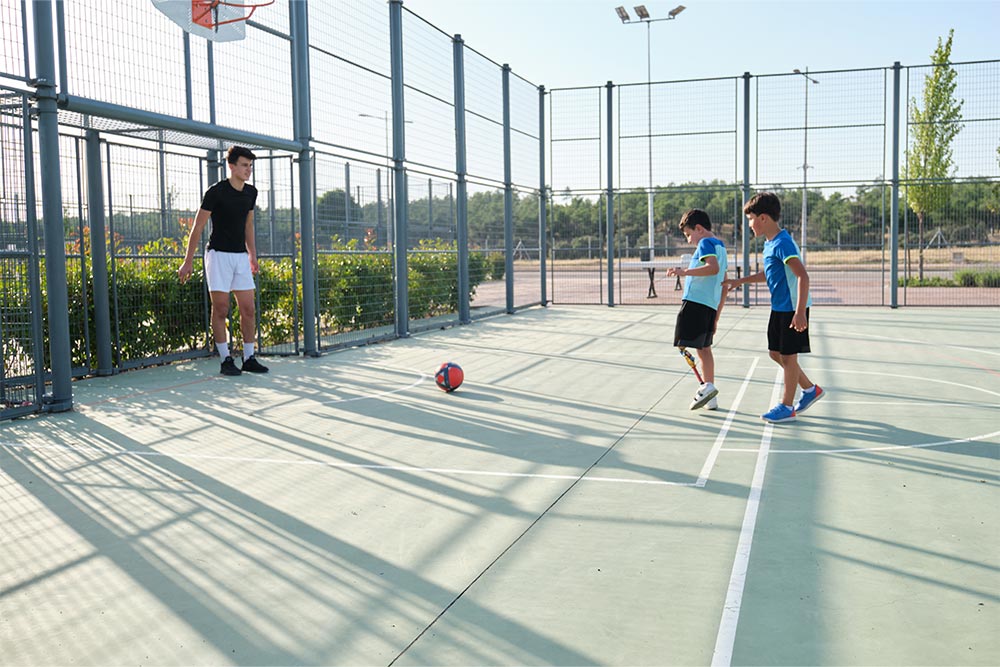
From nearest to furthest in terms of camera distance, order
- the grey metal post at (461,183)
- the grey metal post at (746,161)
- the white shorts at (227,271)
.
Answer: the white shorts at (227,271)
the grey metal post at (461,183)
the grey metal post at (746,161)

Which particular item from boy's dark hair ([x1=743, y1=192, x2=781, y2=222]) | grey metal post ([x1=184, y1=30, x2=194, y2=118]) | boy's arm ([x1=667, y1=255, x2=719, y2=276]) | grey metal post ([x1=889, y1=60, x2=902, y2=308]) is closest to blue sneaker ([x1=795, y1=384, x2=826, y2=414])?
boy's arm ([x1=667, y1=255, x2=719, y2=276])

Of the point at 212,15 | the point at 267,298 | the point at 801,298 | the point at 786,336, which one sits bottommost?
the point at 786,336

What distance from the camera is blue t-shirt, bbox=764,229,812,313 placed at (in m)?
5.94

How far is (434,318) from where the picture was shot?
48.8ft

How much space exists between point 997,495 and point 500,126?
13363 millimetres

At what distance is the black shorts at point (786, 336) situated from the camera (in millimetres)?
5941

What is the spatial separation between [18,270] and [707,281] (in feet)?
17.0

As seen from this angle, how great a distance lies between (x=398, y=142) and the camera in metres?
12.0

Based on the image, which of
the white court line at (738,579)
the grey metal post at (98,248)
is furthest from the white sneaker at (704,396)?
the grey metal post at (98,248)

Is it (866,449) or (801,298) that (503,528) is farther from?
(801,298)

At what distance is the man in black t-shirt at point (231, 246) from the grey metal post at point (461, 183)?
5.92 m

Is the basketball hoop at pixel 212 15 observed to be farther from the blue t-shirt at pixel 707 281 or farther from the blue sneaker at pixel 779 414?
the blue sneaker at pixel 779 414

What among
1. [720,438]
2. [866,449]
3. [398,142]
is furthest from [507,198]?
[866,449]

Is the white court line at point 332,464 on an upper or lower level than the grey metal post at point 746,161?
lower
